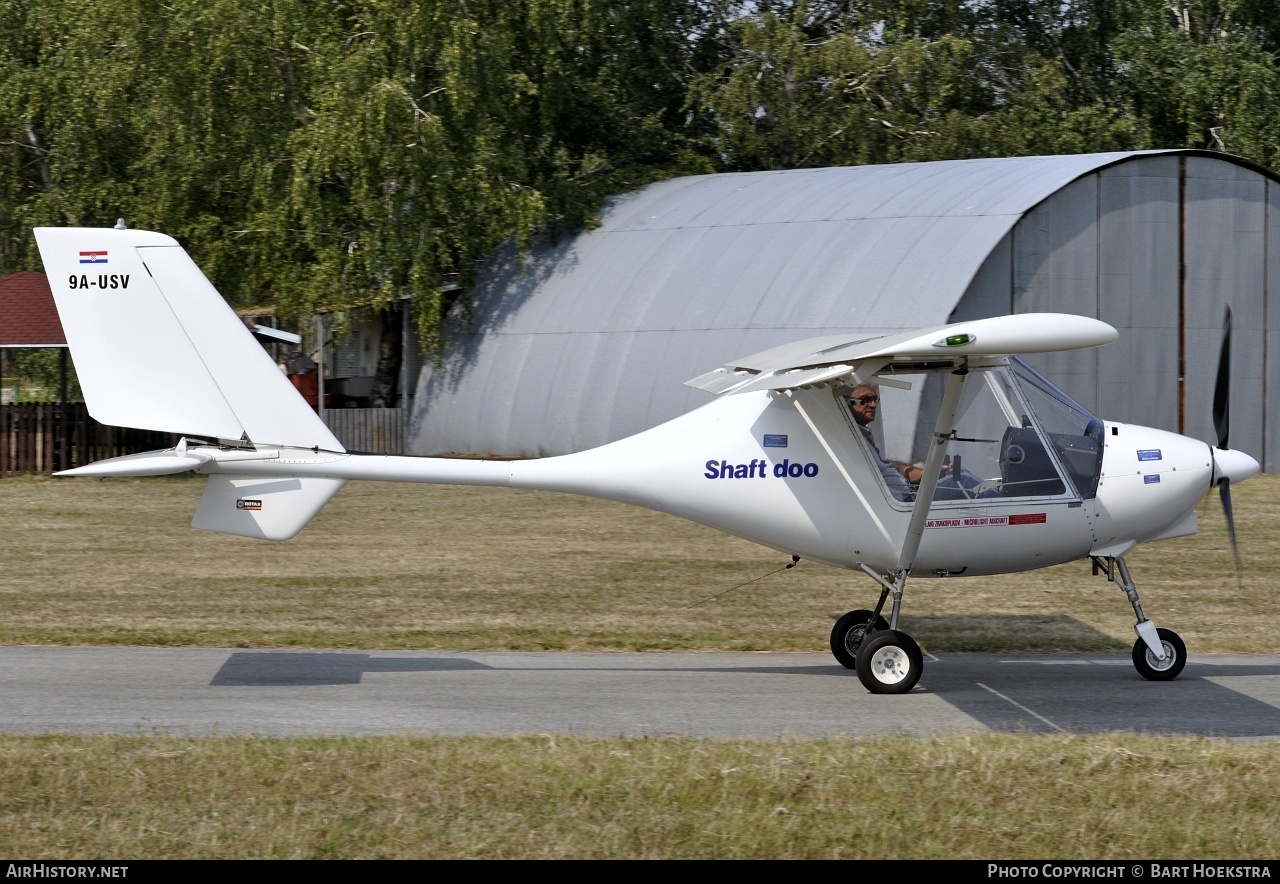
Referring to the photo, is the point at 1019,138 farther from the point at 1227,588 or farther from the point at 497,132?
the point at 1227,588

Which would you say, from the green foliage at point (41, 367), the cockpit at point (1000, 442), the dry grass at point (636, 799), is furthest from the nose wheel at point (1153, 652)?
the green foliage at point (41, 367)

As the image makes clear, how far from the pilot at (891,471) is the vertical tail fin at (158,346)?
11.7ft

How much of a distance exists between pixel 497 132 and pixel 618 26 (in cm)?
924

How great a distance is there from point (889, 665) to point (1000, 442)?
164 centimetres

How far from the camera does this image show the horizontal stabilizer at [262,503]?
9.46 metres

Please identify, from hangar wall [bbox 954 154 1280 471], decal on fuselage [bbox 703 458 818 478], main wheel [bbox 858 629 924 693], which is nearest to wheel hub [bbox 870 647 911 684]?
main wheel [bbox 858 629 924 693]

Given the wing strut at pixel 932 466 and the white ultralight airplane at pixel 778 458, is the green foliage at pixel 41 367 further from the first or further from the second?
the wing strut at pixel 932 466

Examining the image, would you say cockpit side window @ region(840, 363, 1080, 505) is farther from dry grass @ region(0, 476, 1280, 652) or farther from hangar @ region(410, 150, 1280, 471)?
hangar @ region(410, 150, 1280, 471)

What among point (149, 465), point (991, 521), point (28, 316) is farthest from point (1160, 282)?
point (149, 465)

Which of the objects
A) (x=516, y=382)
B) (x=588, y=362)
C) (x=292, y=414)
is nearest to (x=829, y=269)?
(x=588, y=362)

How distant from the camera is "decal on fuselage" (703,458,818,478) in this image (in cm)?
972

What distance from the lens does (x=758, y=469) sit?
9.77m

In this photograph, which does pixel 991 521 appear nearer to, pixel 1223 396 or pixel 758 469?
Result: pixel 758 469

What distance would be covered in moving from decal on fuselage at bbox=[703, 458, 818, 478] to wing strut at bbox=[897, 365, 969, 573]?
0.73 metres
